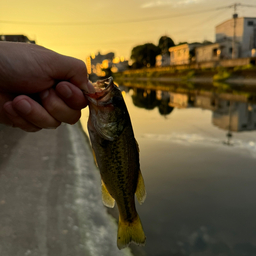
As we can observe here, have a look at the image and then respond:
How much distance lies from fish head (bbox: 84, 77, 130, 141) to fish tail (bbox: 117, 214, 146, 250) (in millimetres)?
1157

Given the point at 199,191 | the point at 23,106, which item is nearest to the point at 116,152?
the point at 23,106

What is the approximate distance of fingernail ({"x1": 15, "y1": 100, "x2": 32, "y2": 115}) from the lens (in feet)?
9.25

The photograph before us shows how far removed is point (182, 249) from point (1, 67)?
393cm

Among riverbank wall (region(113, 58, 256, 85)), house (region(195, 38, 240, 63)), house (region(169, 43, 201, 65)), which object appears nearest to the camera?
riverbank wall (region(113, 58, 256, 85))

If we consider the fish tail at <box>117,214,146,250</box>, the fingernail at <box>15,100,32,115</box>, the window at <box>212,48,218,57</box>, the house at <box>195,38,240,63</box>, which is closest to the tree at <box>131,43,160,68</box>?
the house at <box>195,38,240,63</box>

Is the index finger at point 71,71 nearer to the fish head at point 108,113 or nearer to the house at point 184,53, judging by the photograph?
the fish head at point 108,113

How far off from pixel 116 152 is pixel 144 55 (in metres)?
121

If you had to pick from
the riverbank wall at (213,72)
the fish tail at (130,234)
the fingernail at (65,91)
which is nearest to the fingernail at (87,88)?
the fingernail at (65,91)

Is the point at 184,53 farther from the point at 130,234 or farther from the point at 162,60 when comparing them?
the point at 130,234

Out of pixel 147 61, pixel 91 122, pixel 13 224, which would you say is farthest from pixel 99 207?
pixel 147 61

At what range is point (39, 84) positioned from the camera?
9.72 feet

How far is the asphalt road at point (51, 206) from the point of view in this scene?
4090mm

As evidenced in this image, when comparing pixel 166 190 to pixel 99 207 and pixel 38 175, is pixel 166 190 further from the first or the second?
Result: pixel 38 175

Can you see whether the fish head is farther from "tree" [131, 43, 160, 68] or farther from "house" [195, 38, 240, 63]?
"tree" [131, 43, 160, 68]
